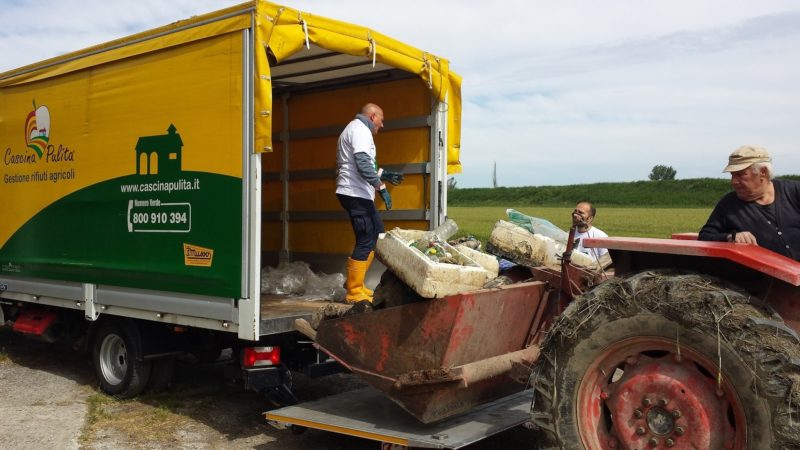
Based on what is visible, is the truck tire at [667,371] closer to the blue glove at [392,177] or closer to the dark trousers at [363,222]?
the dark trousers at [363,222]

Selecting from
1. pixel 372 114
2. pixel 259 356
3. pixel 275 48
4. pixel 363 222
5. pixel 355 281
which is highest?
pixel 275 48

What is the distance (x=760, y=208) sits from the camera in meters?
3.96

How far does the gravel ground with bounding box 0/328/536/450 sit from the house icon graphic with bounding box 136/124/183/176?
192cm

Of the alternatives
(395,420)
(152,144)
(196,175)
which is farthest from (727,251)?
(152,144)

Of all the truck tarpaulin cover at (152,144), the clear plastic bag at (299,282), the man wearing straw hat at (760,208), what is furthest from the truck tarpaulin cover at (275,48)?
the man wearing straw hat at (760,208)

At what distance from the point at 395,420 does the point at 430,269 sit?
3.64 ft

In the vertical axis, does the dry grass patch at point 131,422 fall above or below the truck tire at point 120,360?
below

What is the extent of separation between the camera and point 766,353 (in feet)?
10.0

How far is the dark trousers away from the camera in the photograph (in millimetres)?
6066

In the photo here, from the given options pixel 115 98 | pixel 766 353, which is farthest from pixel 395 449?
pixel 115 98

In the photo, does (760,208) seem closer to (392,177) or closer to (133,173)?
(392,177)

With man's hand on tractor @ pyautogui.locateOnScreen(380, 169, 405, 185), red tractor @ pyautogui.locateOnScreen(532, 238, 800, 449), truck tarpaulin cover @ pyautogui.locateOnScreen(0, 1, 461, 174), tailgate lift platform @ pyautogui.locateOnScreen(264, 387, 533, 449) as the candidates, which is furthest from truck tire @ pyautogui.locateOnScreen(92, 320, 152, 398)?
red tractor @ pyautogui.locateOnScreen(532, 238, 800, 449)

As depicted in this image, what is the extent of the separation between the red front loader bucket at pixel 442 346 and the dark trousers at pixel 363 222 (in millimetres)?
1487

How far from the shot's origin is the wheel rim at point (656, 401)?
10.6ft
